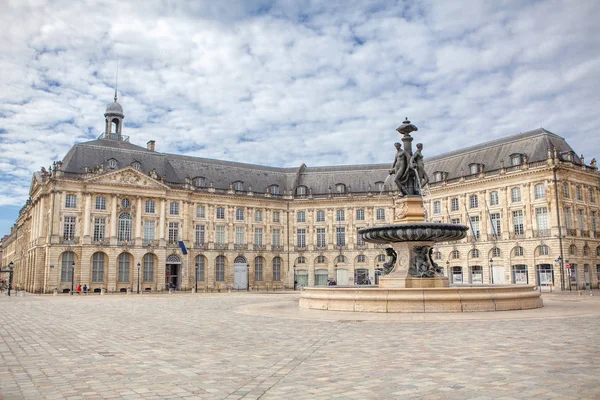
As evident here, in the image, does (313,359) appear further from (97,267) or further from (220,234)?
(220,234)

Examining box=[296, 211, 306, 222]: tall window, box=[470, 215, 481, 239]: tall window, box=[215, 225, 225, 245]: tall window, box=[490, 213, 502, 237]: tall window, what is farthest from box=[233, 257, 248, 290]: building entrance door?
box=[490, 213, 502, 237]: tall window

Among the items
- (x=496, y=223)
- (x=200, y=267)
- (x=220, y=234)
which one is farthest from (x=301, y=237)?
(x=496, y=223)

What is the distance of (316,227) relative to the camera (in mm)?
62406

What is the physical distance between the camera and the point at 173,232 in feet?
184

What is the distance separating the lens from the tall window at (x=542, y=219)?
47.5 m

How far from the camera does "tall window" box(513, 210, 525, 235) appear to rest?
49469 millimetres

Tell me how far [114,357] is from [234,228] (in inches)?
1999

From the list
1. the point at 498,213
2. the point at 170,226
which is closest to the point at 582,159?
the point at 498,213

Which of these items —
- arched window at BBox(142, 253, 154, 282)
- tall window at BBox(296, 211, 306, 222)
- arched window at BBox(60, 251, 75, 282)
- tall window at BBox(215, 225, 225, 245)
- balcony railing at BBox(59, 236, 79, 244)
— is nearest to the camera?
arched window at BBox(60, 251, 75, 282)

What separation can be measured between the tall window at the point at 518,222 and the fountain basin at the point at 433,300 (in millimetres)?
32951

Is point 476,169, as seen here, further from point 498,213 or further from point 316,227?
point 316,227

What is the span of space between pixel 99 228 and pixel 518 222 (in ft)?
130

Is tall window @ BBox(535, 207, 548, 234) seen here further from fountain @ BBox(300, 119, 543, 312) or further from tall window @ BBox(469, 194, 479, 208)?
fountain @ BBox(300, 119, 543, 312)

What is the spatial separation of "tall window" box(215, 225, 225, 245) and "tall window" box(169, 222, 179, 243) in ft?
15.2
